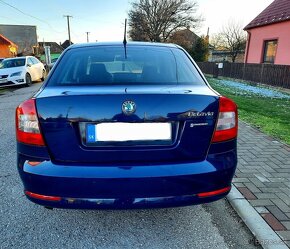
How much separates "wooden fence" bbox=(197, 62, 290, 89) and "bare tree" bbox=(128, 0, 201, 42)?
22785 millimetres

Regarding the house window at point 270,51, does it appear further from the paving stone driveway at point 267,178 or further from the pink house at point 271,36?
the paving stone driveway at point 267,178

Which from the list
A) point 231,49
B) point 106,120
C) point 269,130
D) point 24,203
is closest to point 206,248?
point 106,120

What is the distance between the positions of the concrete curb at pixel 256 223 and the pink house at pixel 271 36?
1443 cm

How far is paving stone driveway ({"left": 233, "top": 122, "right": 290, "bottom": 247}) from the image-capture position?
260 cm

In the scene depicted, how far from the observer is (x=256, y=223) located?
2.48 metres

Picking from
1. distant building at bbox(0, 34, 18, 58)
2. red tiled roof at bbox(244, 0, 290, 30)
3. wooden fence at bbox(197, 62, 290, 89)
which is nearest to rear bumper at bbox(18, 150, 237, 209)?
wooden fence at bbox(197, 62, 290, 89)

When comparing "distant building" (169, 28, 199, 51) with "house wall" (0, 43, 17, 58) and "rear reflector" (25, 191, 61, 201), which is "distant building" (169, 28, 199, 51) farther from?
"rear reflector" (25, 191, 61, 201)

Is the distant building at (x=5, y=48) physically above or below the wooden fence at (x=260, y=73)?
above

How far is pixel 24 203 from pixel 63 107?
152cm

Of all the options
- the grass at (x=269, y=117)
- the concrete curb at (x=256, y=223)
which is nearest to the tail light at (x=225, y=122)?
the concrete curb at (x=256, y=223)

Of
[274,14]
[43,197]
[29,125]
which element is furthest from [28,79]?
[274,14]

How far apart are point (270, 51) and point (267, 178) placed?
16332 mm

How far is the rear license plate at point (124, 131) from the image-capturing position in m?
1.93

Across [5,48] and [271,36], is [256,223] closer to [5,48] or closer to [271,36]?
[271,36]
